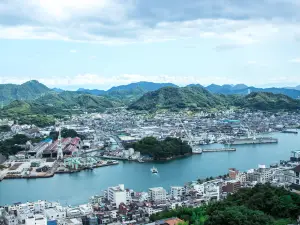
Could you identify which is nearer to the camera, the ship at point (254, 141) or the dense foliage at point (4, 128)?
the ship at point (254, 141)

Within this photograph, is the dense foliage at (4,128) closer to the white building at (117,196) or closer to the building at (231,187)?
the white building at (117,196)

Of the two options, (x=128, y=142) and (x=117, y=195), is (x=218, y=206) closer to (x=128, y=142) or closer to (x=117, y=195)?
(x=117, y=195)

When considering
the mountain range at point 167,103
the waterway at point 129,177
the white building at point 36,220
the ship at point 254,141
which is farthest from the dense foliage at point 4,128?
the white building at point 36,220

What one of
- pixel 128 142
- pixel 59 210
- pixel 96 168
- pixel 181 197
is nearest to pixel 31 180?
pixel 96 168

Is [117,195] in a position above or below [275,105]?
below

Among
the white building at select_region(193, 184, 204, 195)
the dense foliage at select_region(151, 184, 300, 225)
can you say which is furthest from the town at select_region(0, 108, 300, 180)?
the dense foliage at select_region(151, 184, 300, 225)

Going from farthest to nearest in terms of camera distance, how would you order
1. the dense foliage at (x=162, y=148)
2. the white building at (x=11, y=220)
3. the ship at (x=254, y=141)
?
1. the ship at (x=254, y=141)
2. the dense foliage at (x=162, y=148)
3. the white building at (x=11, y=220)

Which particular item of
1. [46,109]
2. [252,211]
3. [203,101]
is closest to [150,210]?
[252,211]

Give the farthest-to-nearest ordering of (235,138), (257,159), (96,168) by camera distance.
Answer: (235,138) → (257,159) → (96,168)
